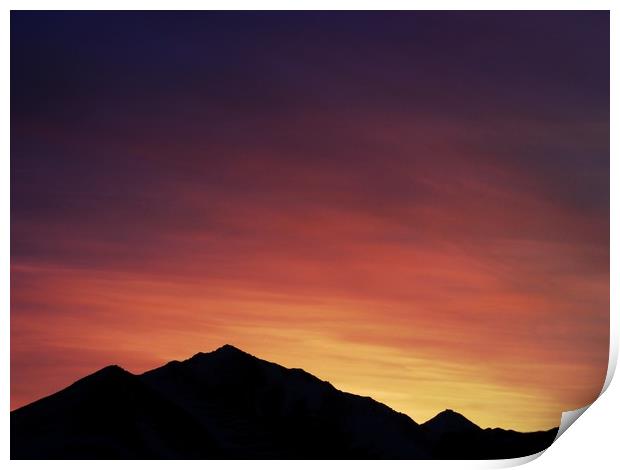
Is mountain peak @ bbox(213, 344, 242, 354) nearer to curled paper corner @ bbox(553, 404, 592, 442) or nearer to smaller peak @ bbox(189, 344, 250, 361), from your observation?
smaller peak @ bbox(189, 344, 250, 361)

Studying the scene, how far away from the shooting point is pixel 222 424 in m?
6.87

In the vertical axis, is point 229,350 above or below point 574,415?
above

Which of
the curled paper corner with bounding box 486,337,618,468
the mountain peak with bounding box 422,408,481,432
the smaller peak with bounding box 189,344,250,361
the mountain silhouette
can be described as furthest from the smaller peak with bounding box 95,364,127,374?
the curled paper corner with bounding box 486,337,618,468

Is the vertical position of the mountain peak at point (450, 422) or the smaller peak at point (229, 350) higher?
the smaller peak at point (229, 350)

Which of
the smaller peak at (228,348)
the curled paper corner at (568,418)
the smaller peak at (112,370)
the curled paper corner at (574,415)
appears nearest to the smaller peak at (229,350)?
the smaller peak at (228,348)

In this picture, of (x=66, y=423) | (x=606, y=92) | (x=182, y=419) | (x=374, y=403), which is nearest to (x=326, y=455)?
(x=374, y=403)

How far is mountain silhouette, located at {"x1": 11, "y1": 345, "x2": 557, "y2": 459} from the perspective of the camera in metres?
6.59

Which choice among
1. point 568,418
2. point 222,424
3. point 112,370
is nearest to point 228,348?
point 222,424

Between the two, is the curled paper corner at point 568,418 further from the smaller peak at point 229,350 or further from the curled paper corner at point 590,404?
the smaller peak at point 229,350

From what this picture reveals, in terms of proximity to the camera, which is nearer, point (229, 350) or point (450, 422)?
point (229, 350)

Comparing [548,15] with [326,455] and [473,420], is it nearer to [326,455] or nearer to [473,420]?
[473,420]

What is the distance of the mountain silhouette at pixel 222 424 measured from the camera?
21.6 ft

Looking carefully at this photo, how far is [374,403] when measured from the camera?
6.79 metres

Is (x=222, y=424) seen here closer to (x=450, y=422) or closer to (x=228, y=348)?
(x=228, y=348)
